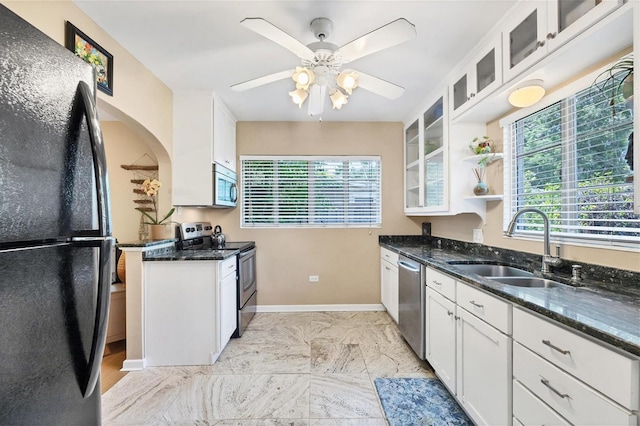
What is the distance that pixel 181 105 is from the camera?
113 inches

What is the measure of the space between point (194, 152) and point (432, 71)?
7.95 ft

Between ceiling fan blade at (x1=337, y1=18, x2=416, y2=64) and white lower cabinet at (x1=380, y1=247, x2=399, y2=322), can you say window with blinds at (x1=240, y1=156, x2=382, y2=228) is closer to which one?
white lower cabinet at (x1=380, y1=247, x2=399, y2=322)

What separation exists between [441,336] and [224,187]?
8.47 feet

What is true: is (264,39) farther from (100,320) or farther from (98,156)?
(100,320)

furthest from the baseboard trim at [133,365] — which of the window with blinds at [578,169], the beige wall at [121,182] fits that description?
the window with blinds at [578,169]

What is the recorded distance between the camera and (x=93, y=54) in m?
1.83

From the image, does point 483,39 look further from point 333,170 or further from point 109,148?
point 109,148

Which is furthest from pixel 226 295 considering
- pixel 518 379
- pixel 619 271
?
pixel 619 271

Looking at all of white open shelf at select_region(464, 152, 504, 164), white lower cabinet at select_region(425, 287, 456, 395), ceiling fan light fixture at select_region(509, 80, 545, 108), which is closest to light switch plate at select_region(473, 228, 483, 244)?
white open shelf at select_region(464, 152, 504, 164)

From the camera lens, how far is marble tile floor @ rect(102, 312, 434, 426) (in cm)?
181

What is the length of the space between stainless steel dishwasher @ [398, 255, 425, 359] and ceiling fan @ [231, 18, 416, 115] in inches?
58.1

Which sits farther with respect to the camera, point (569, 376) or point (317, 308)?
point (317, 308)

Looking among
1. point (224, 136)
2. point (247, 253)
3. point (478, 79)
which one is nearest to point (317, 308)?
point (247, 253)

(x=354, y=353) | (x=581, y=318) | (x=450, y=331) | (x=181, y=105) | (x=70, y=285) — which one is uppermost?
(x=181, y=105)
